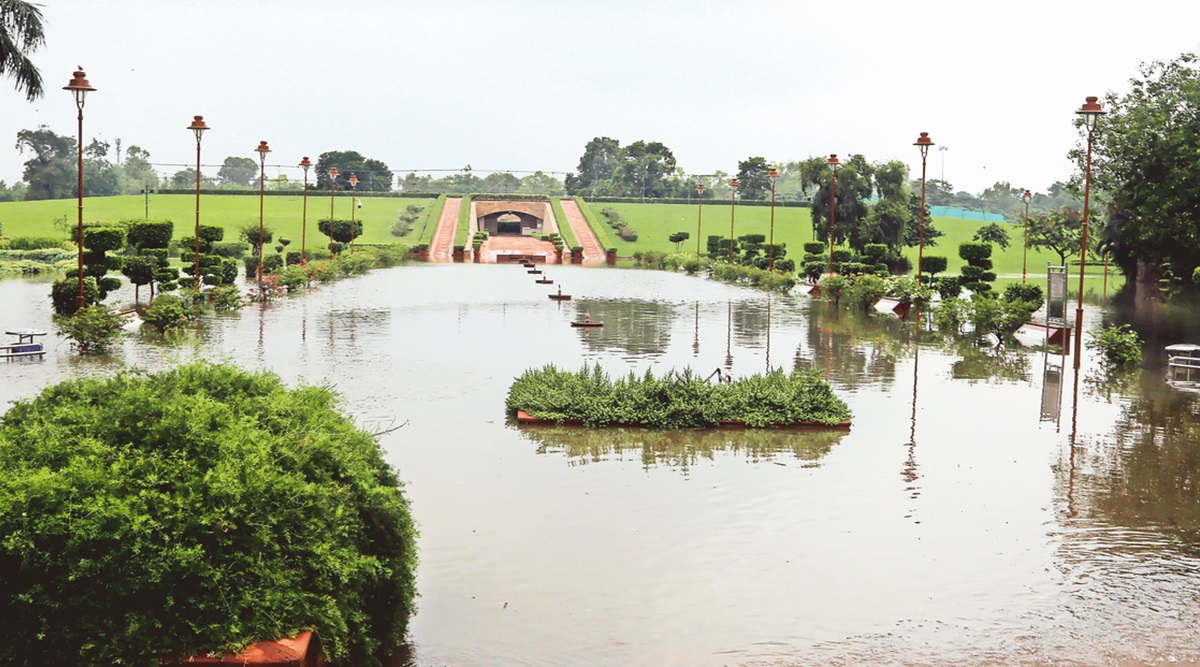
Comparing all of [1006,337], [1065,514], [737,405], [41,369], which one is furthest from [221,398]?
[1006,337]

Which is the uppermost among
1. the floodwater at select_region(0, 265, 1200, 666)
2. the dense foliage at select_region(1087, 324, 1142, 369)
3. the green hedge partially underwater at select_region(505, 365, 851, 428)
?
the dense foliage at select_region(1087, 324, 1142, 369)

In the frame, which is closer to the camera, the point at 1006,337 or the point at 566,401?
the point at 566,401

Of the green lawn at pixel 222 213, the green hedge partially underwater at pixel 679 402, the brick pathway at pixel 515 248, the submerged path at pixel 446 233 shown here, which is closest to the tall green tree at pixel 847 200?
the brick pathway at pixel 515 248

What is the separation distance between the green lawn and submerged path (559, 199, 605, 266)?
30.2 feet

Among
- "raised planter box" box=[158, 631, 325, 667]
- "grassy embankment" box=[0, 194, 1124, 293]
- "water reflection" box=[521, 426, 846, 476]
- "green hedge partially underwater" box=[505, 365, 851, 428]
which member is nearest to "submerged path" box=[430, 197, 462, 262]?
"grassy embankment" box=[0, 194, 1124, 293]

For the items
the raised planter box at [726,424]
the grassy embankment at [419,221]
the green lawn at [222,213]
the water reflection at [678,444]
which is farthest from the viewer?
the green lawn at [222,213]

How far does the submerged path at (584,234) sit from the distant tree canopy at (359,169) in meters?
20.3

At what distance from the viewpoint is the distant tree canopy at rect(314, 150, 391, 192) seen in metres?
91.4

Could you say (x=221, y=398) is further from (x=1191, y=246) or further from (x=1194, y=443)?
(x=1191, y=246)

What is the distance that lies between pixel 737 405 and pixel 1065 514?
4.22 m

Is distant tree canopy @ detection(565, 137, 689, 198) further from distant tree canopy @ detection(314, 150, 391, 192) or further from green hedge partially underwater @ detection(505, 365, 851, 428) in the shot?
green hedge partially underwater @ detection(505, 365, 851, 428)

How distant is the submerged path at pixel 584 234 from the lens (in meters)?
60.0

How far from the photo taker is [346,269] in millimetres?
40969

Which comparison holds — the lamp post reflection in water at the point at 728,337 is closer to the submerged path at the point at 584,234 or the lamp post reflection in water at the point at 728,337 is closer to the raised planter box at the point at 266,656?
the raised planter box at the point at 266,656
